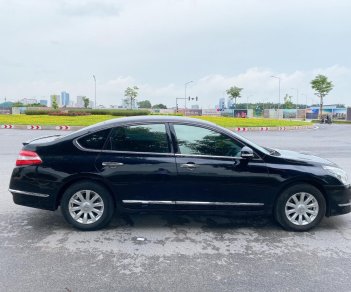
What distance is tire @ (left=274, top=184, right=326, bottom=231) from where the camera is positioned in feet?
15.1

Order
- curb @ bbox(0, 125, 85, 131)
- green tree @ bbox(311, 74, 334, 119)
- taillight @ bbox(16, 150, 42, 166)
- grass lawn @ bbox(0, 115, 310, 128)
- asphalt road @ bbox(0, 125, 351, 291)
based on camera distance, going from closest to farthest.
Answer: asphalt road @ bbox(0, 125, 351, 291)
taillight @ bbox(16, 150, 42, 166)
curb @ bbox(0, 125, 85, 131)
grass lawn @ bbox(0, 115, 310, 128)
green tree @ bbox(311, 74, 334, 119)

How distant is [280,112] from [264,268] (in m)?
68.6

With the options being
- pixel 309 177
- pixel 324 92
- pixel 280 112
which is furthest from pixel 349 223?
pixel 280 112

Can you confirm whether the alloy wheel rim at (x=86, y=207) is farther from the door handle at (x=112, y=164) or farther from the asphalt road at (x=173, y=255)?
the door handle at (x=112, y=164)

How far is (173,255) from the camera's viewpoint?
3.91 m

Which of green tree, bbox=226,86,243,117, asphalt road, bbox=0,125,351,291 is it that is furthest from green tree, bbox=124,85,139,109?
asphalt road, bbox=0,125,351,291

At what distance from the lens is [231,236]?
4.50 m

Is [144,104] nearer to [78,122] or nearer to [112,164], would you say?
[78,122]

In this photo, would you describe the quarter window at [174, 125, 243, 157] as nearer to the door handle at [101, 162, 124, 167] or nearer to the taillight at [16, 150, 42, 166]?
the door handle at [101, 162, 124, 167]

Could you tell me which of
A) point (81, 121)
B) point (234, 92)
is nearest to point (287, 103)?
point (234, 92)

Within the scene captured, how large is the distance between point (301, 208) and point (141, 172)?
2.16 metres

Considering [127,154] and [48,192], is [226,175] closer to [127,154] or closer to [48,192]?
[127,154]

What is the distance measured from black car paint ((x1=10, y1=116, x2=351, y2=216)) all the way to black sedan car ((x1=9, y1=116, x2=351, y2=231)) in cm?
1

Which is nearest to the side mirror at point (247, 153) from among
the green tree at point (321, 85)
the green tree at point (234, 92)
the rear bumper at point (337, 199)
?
the rear bumper at point (337, 199)
